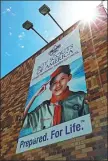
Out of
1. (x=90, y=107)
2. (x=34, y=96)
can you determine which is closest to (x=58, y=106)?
(x=90, y=107)

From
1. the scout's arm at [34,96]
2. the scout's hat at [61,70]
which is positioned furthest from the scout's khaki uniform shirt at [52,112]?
the scout's hat at [61,70]

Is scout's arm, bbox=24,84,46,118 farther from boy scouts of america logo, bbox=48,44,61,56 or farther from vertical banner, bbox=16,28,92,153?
boy scouts of america logo, bbox=48,44,61,56

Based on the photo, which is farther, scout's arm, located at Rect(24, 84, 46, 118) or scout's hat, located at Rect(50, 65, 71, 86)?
scout's arm, located at Rect(24, 84, 46, 118)

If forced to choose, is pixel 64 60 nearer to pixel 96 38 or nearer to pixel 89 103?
pixel 96 38

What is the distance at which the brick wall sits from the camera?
3.77 metres

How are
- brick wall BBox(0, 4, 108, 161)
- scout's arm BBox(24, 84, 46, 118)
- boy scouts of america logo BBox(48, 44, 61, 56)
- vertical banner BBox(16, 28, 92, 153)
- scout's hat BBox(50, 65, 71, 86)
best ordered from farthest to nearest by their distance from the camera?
1. boy scouts of america logo BBox(48, 44, 61, 56)
2. scout's arm BBox(24, 84, 46, 118)
3. scout's hat BBox(50, 65, 71, 86)
4. vertical banner BBox(16, 28, 92, 153)
5. brick wall BBox(0, 4, 108, 161)

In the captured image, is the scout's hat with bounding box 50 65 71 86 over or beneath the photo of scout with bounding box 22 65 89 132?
over

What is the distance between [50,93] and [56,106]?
511 millimetres

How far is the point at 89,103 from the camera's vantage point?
13.7 feet

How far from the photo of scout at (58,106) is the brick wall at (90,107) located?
0.80ft

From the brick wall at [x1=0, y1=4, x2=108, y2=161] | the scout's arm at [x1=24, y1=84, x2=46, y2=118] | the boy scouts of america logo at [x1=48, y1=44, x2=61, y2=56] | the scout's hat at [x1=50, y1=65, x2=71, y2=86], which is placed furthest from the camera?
the boy scouts of america logo at [x1=48, y1=44, x2=61, y2=56]

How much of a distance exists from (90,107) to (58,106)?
2.71 feet

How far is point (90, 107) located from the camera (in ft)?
13.5

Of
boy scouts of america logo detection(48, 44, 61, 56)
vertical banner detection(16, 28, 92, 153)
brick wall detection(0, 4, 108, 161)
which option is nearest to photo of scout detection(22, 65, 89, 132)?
vertical banner detection(16, 28, 92, 153)
